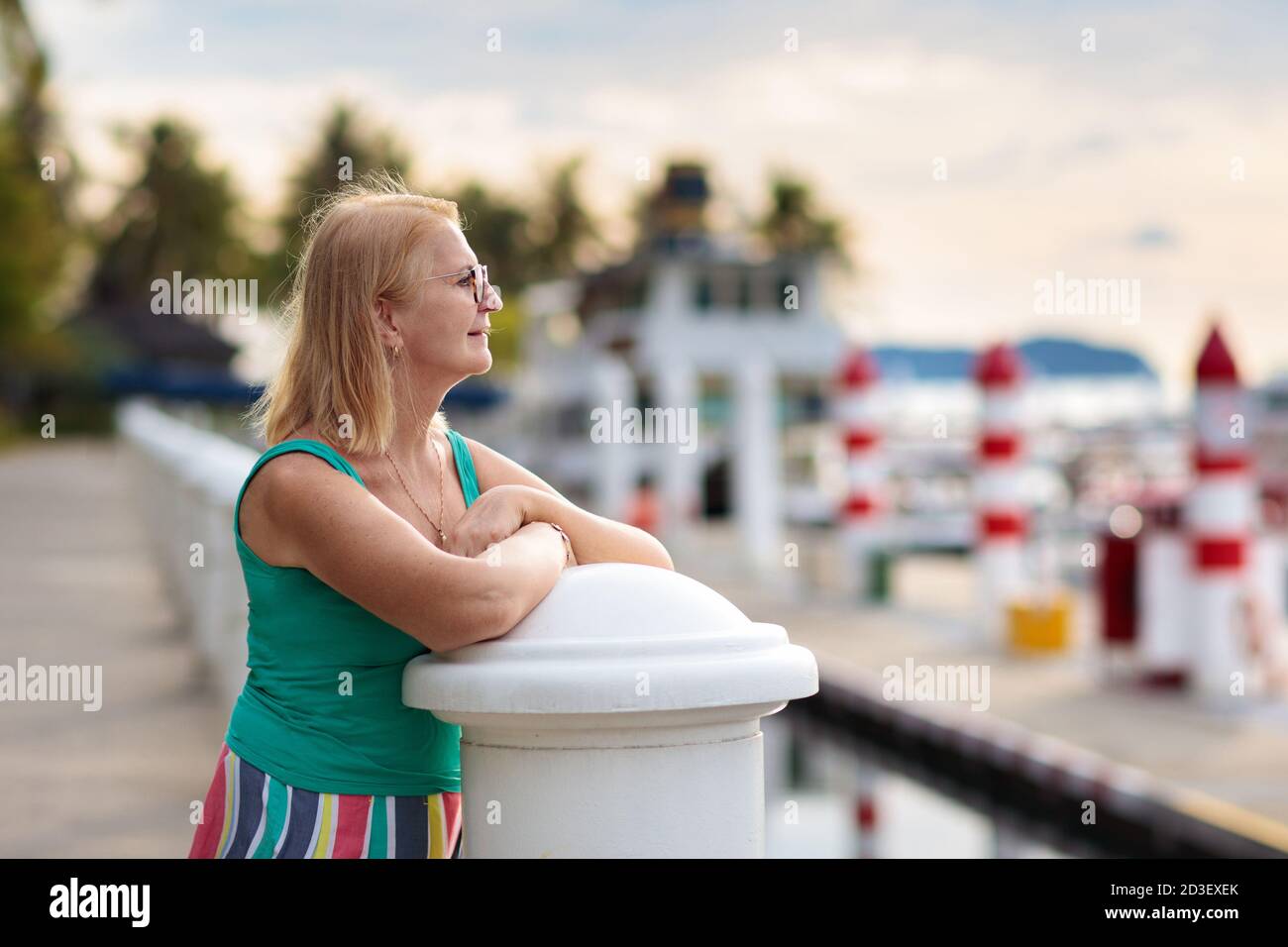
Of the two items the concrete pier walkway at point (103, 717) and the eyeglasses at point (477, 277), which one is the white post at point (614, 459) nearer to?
the concrete pier walkway at point (103, 717)

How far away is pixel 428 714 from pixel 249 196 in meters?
66.6

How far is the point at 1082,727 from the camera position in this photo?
9312 mm

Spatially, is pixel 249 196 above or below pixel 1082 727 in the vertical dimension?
above

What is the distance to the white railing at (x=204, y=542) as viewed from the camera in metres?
4.85

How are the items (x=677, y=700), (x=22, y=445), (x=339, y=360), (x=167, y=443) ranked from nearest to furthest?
(x=677, y=700) → (x=339, y=360) → (x=167, y=443) → (x=22, y=445)

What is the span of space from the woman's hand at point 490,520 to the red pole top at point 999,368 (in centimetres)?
1149

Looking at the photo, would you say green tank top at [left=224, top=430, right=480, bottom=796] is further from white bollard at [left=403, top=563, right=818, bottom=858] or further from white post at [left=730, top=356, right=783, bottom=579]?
white post at [left=730, top=356, right=783, bottom=579]

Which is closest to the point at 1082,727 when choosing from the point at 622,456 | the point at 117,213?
the point at 622,456

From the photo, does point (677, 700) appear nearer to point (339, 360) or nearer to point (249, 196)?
point (339, 360)

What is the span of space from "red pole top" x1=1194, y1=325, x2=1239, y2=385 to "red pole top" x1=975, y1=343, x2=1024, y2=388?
11.4ft

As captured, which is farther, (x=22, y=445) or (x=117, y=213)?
(x=117, y=213)

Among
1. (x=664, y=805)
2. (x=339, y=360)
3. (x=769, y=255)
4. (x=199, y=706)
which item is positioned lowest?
(x=199, y=706)

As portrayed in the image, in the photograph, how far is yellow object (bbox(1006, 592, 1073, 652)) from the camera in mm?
12273

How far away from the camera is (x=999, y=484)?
13453mm
